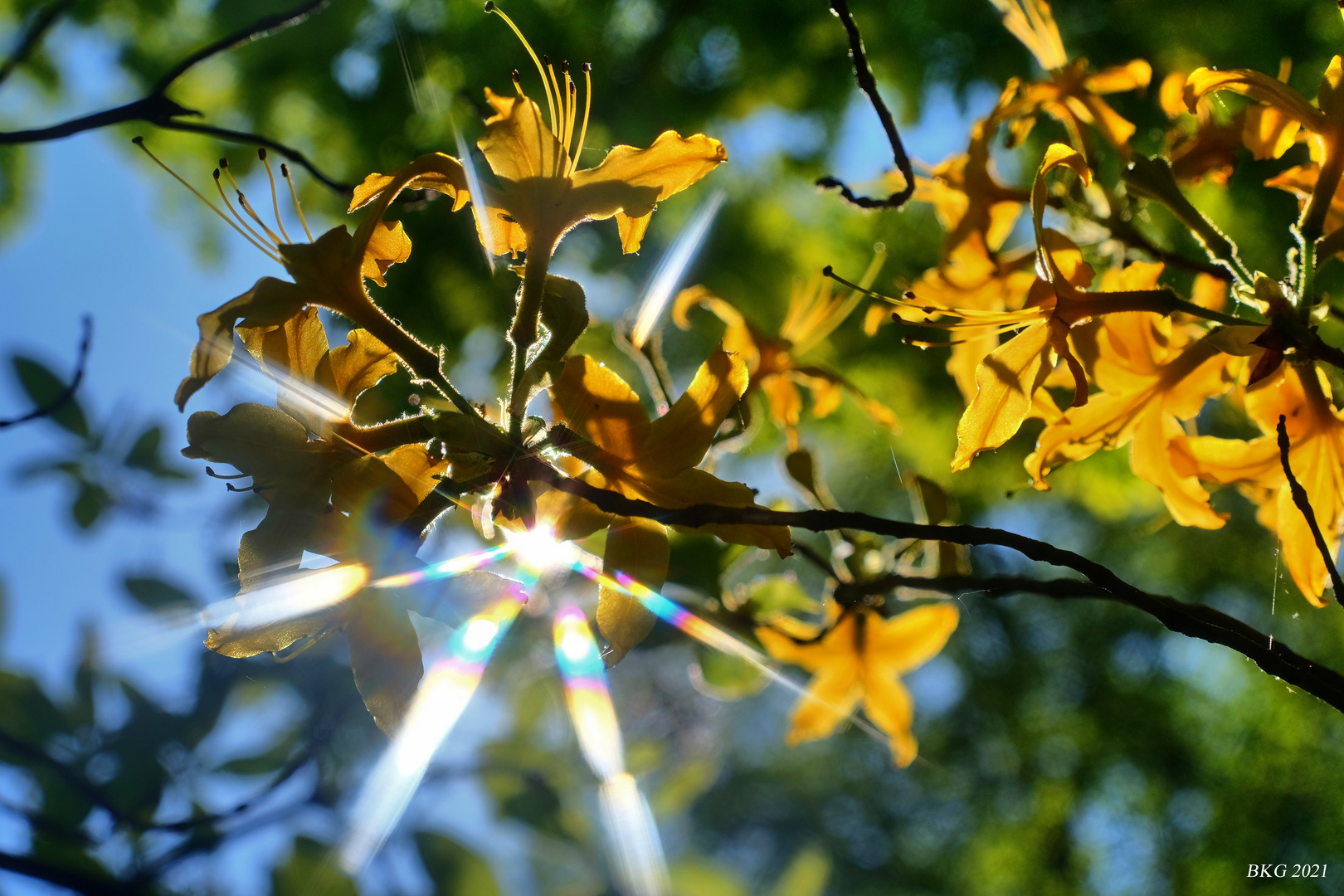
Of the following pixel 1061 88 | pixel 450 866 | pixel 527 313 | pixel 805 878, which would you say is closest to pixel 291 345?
pixel 527 313

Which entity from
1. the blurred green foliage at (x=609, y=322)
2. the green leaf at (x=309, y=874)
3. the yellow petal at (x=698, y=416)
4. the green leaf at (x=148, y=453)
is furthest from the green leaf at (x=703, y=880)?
the green leaf at (x=148, y=453)

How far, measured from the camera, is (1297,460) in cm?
104

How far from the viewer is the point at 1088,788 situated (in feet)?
24.4

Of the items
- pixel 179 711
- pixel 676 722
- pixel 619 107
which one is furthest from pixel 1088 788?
pixel 179 711

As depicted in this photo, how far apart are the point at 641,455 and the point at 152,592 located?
1726mm

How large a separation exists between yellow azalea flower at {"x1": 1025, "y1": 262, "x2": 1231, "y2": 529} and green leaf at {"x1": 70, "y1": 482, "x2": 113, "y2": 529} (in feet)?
7.95

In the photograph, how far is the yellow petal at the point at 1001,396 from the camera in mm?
911

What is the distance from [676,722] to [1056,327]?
4.30 metres

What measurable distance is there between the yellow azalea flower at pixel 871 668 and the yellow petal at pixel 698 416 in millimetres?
780

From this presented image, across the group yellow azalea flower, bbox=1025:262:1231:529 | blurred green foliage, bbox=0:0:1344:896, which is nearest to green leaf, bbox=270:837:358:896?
blurred green foliage, bbox=0:0:1344:896

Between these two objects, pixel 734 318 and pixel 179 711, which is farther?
pixel 179 711

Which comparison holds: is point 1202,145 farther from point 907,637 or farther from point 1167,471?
point 907,637

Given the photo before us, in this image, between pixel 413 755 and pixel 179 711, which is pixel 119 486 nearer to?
pixel 179 711

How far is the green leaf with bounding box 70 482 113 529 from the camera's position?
7.92 ft
